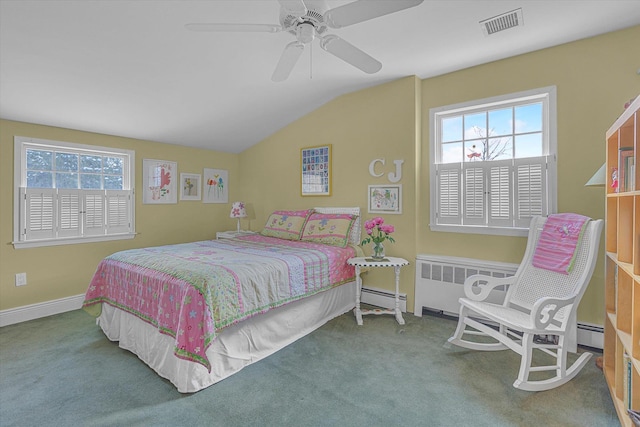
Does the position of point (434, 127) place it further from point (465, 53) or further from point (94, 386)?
point (94, 386)

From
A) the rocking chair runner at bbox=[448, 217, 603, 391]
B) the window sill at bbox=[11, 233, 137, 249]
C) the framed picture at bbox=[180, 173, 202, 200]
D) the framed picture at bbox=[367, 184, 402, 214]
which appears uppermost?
the framed picture at bbox=[180, 173, 202, 200]

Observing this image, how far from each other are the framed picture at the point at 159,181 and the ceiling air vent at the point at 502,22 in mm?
4014

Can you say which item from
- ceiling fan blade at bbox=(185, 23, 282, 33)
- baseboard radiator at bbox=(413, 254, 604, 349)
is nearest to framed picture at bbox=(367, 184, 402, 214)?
baseboard radiator at bbox=(413, 254, 604, 349)

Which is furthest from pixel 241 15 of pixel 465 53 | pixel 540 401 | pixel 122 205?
pixel 540 401

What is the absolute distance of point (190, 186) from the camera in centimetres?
460

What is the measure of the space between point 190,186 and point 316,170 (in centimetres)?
197

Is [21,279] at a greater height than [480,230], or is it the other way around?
[480,230]

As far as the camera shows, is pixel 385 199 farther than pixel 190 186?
No

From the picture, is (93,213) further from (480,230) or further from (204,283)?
(480,230)

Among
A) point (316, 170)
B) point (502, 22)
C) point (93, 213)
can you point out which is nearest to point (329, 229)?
point (316, 170)

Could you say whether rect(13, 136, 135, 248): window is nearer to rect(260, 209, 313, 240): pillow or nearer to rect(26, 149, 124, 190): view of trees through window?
rect(26, 149, 124, 190): view of trees through window

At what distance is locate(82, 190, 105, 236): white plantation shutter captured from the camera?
3.57 meters

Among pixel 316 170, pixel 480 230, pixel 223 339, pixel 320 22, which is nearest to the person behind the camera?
pixel 320 22

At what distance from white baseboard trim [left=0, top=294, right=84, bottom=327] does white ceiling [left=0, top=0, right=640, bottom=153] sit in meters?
1.93
